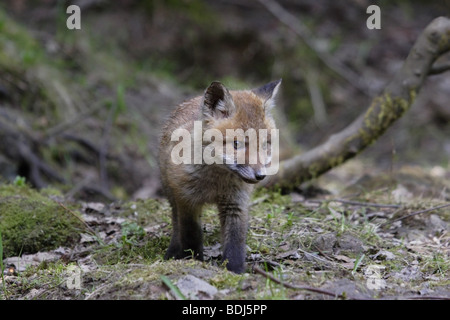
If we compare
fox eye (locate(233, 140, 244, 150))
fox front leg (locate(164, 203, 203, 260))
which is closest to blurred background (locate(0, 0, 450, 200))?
fox front leg (locate(164, 203, 203, 260))

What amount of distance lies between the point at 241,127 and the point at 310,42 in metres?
9.56

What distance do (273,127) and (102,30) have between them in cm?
997

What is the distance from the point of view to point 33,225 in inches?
230

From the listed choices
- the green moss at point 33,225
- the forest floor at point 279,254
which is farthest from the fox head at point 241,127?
the green moss at point 33,225

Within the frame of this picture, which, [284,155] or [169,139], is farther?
[284,155]

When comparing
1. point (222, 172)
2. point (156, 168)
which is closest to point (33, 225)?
point (156, 168)

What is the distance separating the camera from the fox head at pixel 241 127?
424 cm

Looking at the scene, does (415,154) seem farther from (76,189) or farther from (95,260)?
(95,260)

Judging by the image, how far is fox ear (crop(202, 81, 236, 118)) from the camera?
4.45m

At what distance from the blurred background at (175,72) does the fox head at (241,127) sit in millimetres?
Answer: 4777

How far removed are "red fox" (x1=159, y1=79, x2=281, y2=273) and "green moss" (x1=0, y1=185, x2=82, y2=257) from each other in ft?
4.72

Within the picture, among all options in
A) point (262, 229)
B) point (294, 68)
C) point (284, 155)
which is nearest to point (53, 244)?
point (262, 229)

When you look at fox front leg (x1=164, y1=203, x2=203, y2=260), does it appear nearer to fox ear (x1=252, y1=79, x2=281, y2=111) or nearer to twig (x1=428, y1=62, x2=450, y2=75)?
fox ear (x1=252, y1=79, x2=281, y2=111)

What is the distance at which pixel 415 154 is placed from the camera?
1237 cm
